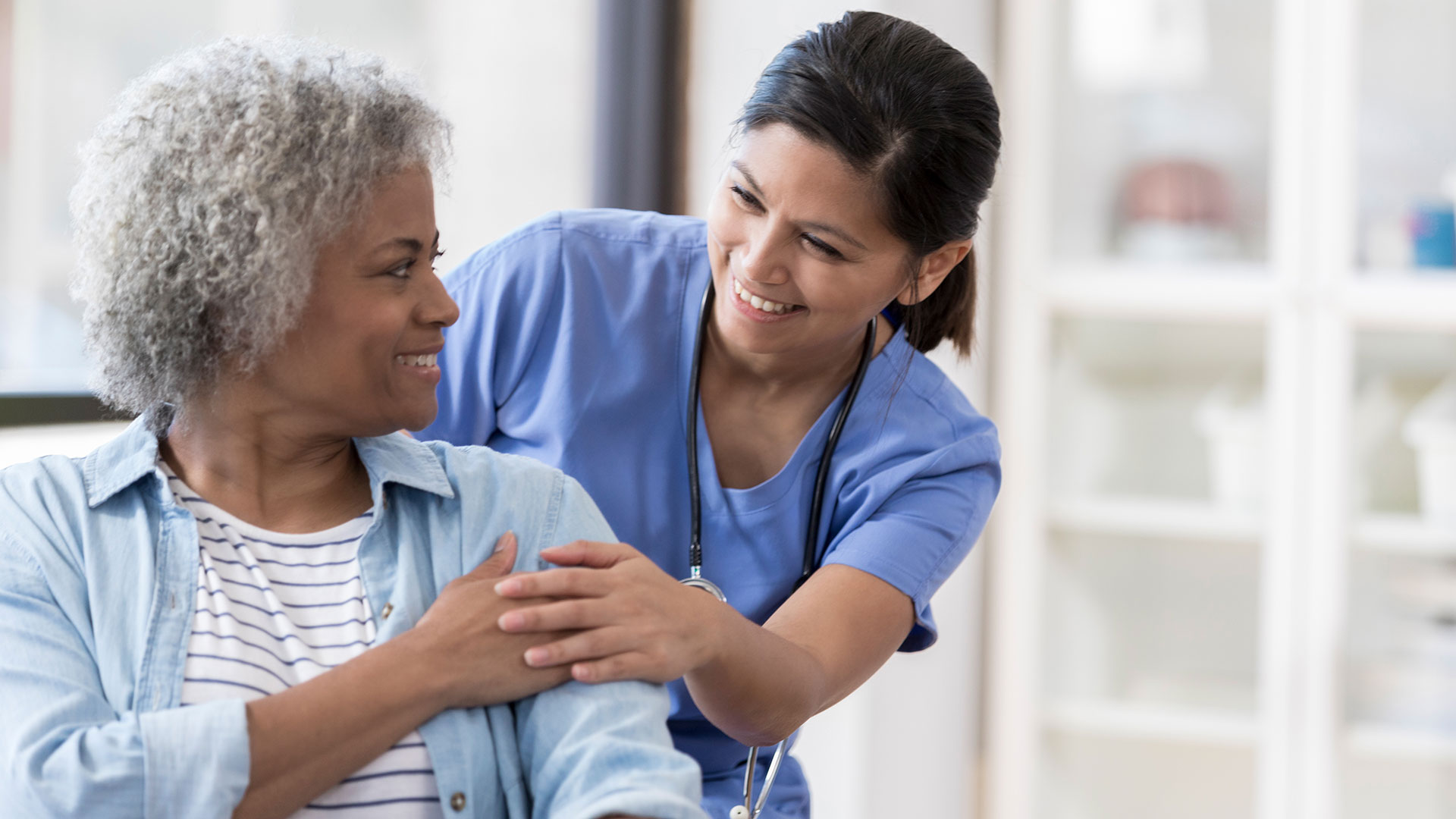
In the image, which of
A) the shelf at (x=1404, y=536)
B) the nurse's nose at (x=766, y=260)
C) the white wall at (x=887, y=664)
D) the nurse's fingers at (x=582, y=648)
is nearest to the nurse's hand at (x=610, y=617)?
the nurse's fingers at (x=582, y=648)

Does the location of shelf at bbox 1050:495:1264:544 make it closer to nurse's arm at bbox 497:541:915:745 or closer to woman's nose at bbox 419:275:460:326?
nurse's arm at bbox 497:541:915:745

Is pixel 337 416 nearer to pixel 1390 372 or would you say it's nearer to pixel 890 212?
pixel 890 212

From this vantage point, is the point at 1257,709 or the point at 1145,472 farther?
the point at 1145,472

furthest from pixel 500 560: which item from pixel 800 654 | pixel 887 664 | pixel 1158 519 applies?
pixel 1158 519

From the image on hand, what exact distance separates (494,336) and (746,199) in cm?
32

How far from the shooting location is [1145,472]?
302 cm

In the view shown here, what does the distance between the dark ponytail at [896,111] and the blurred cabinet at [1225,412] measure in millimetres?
1389

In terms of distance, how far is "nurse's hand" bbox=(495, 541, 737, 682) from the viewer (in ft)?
3.30

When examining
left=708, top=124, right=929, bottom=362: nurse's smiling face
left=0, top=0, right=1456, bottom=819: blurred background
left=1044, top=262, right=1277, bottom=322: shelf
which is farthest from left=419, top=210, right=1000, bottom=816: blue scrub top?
left=1044, top=262, right=1277, bottom=322: shelf

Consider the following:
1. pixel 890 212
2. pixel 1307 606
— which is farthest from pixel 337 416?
pixel 1307 606

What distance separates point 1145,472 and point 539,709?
2.29 metres

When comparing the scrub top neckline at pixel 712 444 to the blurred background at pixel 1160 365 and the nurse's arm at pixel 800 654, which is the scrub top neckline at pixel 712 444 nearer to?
the nurse's arm at pixel 800 654

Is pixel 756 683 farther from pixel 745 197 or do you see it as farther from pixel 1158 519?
pixel 1158 519

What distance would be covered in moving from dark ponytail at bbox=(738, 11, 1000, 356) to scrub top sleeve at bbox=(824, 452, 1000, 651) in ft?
0.91
